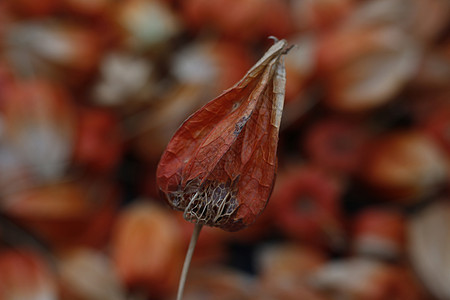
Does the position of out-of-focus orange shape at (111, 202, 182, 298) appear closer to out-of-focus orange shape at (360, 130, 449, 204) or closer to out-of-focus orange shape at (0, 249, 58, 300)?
out-of-focus orange shape at (0, 249, 58, 300)

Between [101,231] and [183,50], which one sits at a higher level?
[183,50]

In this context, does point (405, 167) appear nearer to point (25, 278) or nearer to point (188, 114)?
point (188, 114)

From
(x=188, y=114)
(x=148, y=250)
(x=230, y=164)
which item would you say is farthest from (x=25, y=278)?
(x=230, y=164)

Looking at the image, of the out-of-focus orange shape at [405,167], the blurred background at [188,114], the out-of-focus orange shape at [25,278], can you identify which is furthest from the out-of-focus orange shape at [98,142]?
the out-of-focus orange shape at [405,167]

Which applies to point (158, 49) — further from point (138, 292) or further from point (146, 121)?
point (138, 292)

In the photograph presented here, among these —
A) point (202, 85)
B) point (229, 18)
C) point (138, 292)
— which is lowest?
point (138, 292)

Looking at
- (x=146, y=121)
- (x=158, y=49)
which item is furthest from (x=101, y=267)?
(x=158, y=49)

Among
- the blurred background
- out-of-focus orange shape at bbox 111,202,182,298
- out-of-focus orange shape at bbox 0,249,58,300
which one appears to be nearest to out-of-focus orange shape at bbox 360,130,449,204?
the blurred background
